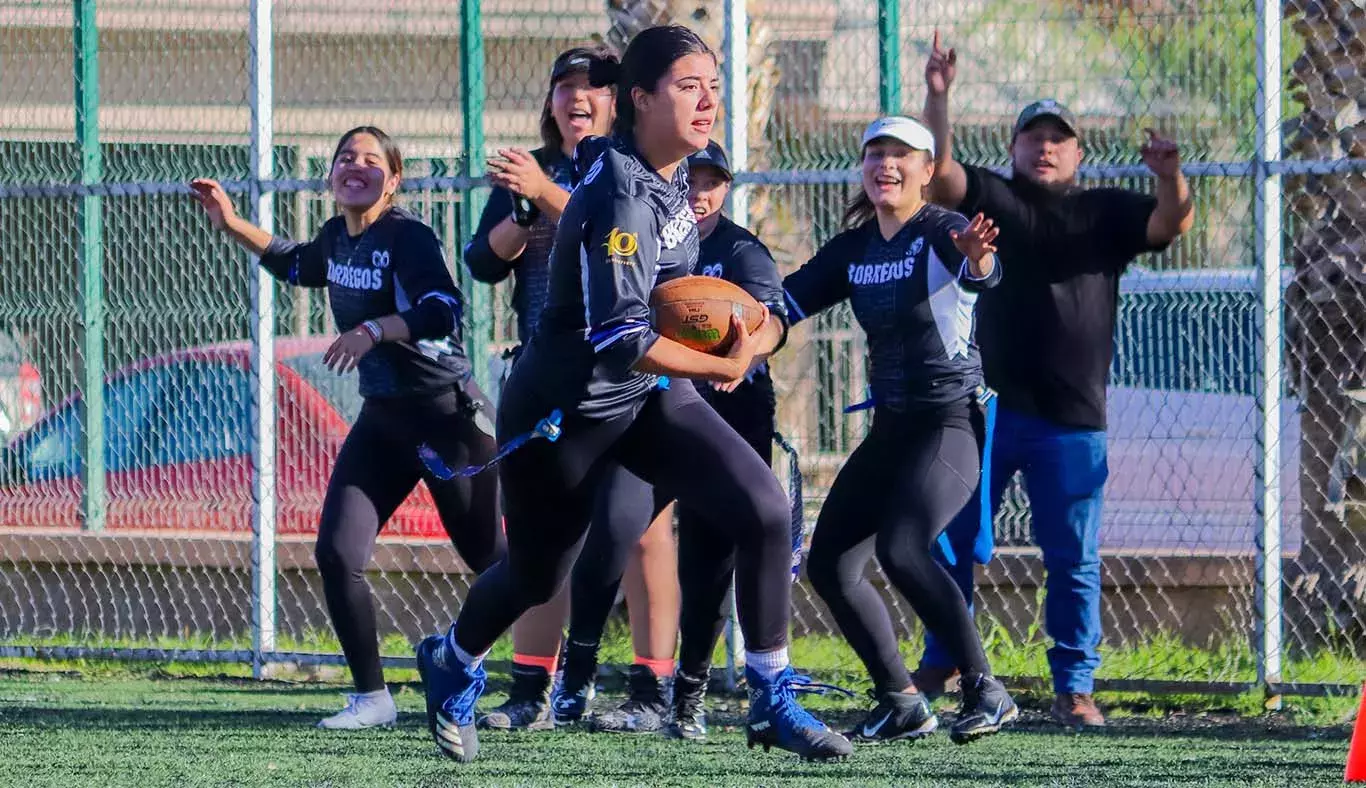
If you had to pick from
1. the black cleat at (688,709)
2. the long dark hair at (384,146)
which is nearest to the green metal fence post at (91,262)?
the long dark hair at (384,146)

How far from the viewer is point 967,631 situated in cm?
634

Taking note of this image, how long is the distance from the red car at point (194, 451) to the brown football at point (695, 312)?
13.4ft

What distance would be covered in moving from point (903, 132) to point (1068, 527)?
4.93 ft

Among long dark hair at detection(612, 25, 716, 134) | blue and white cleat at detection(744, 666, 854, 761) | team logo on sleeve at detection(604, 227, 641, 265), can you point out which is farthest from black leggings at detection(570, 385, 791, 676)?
team logo on sleeve at detection(604, 227, 641, 265)

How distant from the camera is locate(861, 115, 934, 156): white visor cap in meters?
6.59

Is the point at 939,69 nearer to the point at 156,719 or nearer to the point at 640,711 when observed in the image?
the point at 640,711

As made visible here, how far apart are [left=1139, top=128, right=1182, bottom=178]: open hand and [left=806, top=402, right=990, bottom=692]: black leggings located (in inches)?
42.9

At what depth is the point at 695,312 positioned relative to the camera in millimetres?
5320

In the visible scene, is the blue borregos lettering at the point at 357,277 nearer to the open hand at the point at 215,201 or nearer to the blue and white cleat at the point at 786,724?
the open hand at the point at 215,201

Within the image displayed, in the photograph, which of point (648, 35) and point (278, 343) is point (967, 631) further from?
point (278, 343)

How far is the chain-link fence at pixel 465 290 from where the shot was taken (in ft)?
27.0

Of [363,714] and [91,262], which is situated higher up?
[91,262]

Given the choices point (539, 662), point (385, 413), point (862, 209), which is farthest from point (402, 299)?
point (862, 209)

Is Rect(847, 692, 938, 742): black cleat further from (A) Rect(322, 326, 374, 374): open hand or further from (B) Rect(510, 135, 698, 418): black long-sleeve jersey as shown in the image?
(A) Rect(322, 326, 374, 374): open hand
